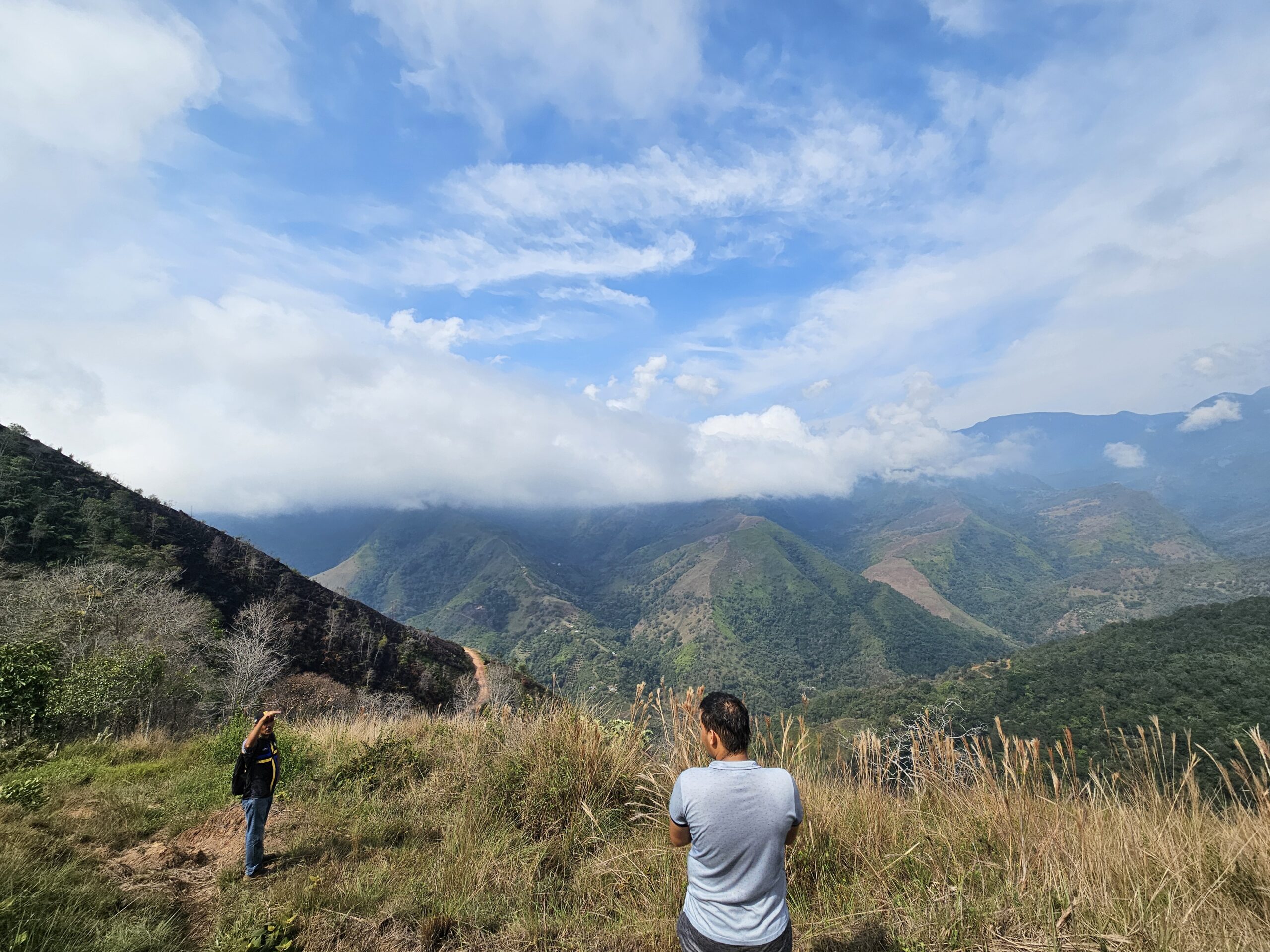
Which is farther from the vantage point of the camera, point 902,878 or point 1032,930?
point 902,878

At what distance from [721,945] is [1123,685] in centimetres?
5832

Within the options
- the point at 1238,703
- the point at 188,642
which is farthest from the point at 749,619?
the point at 188,642

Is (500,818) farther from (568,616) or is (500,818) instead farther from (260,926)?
(568,616)

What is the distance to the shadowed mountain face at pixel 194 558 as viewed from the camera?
28328 millimetres

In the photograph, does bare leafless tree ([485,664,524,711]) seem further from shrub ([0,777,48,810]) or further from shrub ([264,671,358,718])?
shrub ([0,777,48,810])

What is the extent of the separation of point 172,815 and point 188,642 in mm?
17173

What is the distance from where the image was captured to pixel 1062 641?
227 feet

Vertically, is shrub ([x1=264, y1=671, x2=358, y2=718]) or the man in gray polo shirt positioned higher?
the man in gray polo shirt

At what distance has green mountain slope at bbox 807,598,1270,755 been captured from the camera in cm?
3150

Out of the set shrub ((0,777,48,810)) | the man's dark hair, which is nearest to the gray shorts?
the man's dark hair

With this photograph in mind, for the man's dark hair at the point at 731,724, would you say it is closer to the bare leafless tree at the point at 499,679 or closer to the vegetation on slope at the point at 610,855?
the vegetation on slope at the point at 610,855

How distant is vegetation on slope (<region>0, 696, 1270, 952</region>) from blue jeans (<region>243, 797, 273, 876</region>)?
126 millimetres

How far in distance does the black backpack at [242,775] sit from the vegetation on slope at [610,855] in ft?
1.66

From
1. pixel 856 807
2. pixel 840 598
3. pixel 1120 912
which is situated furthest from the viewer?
pixel 840 598
